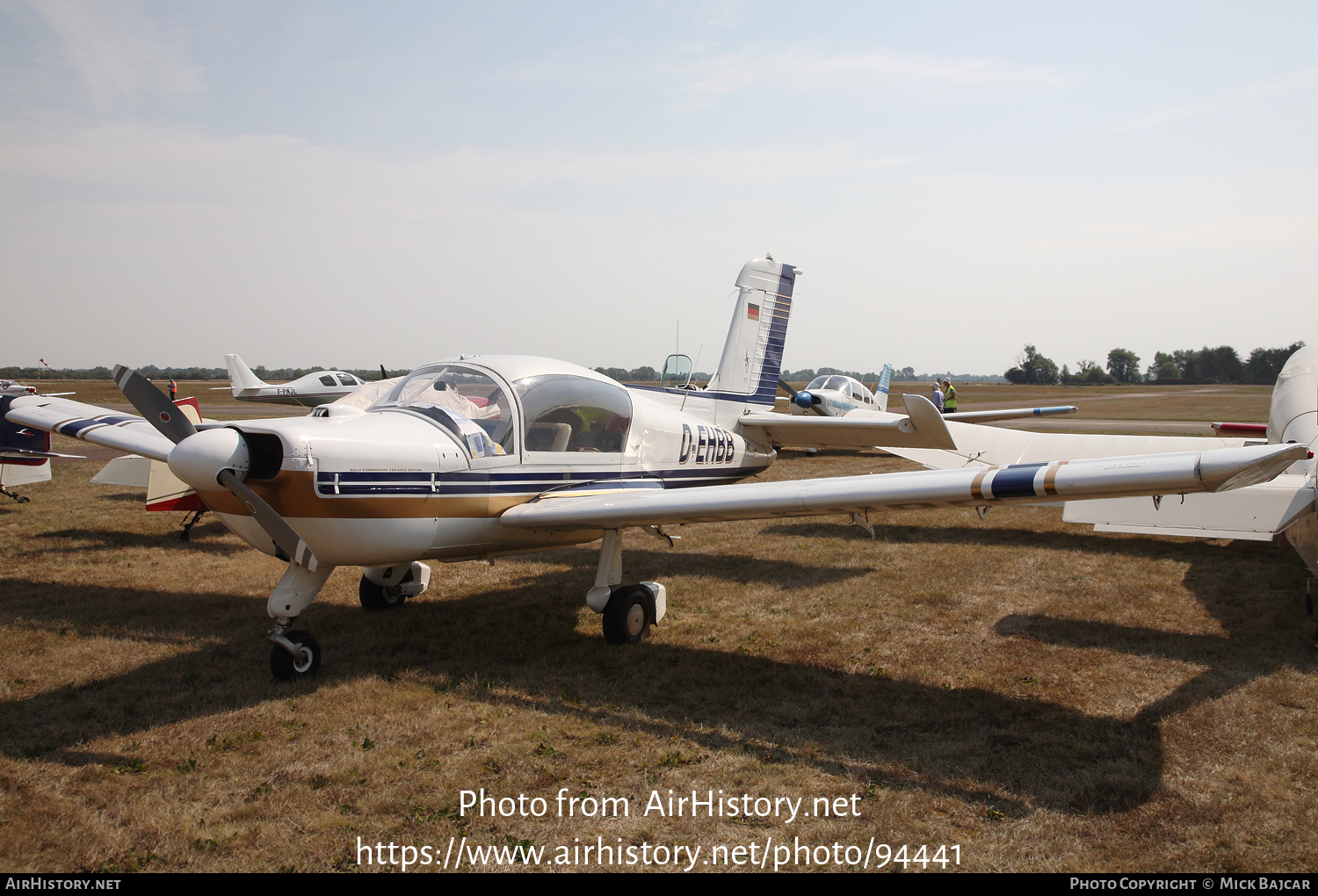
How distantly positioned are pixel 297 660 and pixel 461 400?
2.24 metres

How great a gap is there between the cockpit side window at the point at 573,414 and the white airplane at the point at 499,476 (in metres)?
0.01

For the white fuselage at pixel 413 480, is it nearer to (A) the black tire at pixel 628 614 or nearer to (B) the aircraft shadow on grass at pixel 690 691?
(A) the black tire at pixel 628 614

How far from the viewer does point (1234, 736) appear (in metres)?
4.44

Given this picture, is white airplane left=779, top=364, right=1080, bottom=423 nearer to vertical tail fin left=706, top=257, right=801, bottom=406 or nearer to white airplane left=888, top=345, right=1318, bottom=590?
white airplane left=888, top=345, right=1318, bottom=590

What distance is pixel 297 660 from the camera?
542 cm

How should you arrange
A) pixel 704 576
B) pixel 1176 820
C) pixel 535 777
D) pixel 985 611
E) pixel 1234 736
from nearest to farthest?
1. pixel 1176 820
2. pixel 535 777
3. pixel 1234 736
4. pixel 985 611
5. pixel 704 576

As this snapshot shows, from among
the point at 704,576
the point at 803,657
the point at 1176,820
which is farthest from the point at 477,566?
the point at 1176,820

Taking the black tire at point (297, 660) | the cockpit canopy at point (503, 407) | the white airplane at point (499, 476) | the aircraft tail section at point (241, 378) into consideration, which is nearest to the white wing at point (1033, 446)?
the white airplane at point (499, 476)

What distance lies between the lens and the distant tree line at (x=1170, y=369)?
96438 millimetres

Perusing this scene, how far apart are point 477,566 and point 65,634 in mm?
3852

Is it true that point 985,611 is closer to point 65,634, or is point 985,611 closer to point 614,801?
point 614,801

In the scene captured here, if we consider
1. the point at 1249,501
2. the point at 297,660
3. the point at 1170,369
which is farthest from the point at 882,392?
the point at 1170,369

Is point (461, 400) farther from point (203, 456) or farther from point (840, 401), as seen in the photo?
point (840, 401)

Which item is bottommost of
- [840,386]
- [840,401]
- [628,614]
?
[628,614]
